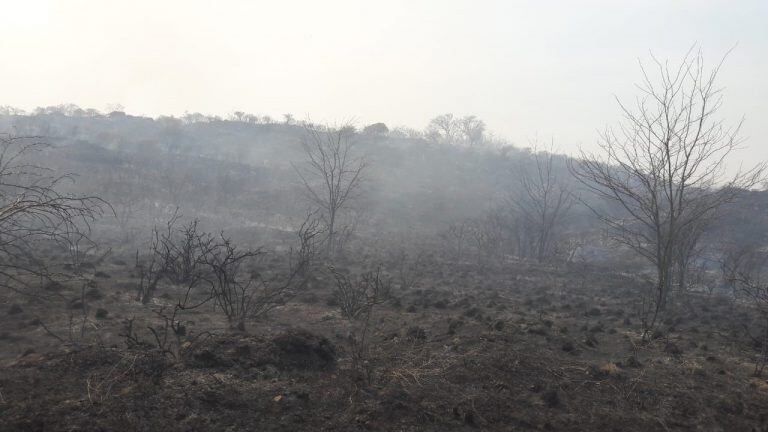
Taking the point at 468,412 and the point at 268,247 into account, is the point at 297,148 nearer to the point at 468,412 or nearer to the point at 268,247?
the point at 268,247

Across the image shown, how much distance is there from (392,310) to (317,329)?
1837 millimetres

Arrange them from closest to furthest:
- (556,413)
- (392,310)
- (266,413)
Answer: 1. (266,413)
2. (556,413)
3. (392,310)

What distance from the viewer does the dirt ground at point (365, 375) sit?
362cm

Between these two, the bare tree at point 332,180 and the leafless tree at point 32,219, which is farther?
the bare tree at point 332,180

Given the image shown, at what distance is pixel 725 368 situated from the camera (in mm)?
5930

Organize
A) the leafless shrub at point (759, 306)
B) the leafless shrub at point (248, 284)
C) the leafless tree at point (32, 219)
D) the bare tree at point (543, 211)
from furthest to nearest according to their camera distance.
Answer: the bare tree at point (543, 211) < the leafless shrub at point (248, 284) < the leafless shrub at point (759, 306) < the leafless tree at point (32, 219)

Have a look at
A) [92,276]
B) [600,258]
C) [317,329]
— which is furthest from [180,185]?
[317,329]

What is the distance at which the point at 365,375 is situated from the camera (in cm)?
454

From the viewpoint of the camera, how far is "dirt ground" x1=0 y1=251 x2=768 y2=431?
3.62 metres

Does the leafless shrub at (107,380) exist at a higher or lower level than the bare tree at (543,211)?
lower

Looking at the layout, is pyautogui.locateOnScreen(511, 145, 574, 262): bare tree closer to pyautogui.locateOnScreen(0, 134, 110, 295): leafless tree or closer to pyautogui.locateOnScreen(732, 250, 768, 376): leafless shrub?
pyautogui.locateOnScreen(732, 250, 768, 376): leafless shrub

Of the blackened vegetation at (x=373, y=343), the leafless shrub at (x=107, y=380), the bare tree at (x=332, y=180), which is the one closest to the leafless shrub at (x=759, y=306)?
the blackened vegetation at (x=373, y=343)

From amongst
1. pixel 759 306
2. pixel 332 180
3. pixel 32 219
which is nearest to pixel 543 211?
pixel 332 180

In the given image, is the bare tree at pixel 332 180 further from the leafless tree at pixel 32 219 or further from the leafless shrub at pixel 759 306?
the leafless shrub at pixel 759 306
